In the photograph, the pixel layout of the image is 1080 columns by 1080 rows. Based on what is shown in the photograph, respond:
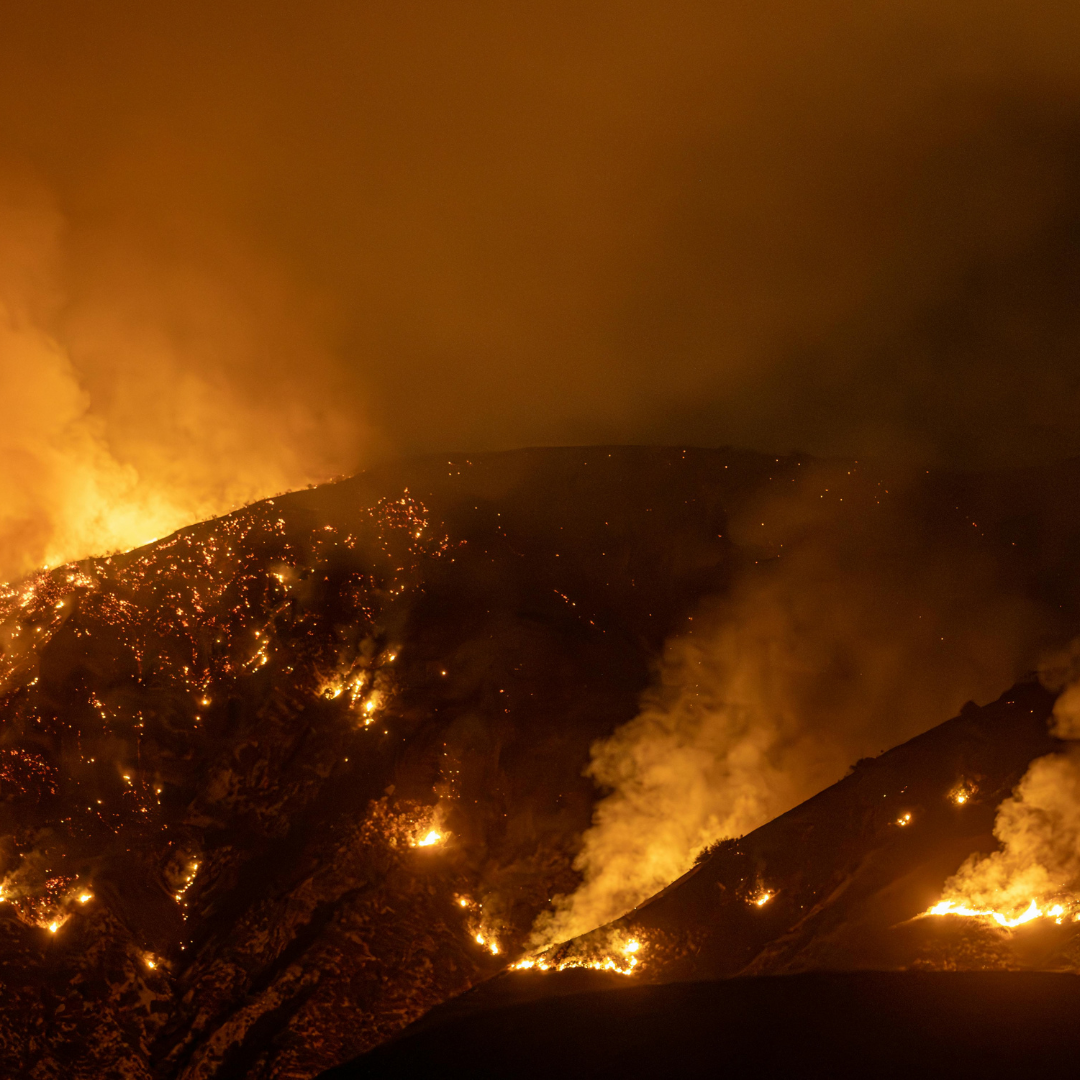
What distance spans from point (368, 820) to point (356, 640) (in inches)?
89.8

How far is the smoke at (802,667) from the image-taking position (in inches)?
406

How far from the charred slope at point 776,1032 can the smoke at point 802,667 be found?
2.05 m

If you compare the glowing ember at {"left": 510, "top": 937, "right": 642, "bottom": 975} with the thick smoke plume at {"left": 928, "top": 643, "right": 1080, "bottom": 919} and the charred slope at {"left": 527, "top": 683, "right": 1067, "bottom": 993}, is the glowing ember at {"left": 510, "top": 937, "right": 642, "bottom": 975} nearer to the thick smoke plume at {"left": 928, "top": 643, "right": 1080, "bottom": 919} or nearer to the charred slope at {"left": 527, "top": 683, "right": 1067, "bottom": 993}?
the charred slope at {"left": 527, "top": 683, "right": 1067, "bottom": 993}

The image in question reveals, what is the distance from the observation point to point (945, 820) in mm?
8562

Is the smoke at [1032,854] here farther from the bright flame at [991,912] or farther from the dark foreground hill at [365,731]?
the dark foreground hill at [365,731]

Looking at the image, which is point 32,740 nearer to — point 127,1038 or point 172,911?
point 172,911

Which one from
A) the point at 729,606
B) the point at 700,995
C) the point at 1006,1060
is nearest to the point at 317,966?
the point at 700,995

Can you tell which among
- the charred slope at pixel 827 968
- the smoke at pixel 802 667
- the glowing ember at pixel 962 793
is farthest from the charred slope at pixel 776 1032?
the smoke at pixel 802 667

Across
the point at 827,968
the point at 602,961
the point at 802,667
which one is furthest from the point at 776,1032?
the point at 802,667

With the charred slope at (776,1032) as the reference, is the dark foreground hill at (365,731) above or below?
above

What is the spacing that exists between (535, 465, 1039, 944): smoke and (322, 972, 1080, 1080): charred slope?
2.05m

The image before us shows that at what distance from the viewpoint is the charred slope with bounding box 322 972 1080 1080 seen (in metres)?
6.55

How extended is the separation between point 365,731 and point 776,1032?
17.8ft

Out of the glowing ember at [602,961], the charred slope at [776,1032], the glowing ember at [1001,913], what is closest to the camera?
the charred slope at [776,1032]
